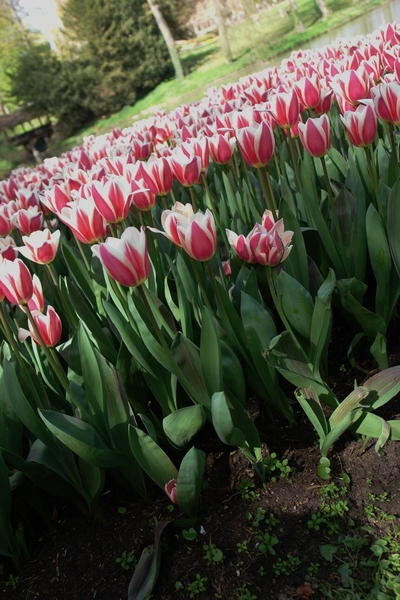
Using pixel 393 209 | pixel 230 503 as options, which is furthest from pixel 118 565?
pixel 393 209

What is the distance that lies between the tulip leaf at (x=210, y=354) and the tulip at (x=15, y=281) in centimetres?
59

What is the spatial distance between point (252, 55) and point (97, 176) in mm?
25427

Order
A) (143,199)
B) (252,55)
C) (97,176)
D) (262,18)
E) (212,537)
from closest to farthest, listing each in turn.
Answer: (212,537), (143,199), (97,176), (252,55), (262,18)

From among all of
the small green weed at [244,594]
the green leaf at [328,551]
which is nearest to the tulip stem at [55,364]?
the small green weed at [244,594]

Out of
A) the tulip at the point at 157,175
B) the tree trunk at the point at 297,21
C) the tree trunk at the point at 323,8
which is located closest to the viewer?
the tulip at the point at 157,175

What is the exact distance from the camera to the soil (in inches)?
60.0

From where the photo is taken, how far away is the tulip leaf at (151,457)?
1.62m

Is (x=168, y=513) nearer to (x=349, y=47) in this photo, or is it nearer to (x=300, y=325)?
(x=300, y=325)

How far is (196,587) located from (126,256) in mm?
975

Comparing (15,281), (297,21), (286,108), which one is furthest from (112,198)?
(297,21)

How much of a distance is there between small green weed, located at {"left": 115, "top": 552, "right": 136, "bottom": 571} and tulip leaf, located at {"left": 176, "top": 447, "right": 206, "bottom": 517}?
23cm

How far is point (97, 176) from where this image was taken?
2.75 m

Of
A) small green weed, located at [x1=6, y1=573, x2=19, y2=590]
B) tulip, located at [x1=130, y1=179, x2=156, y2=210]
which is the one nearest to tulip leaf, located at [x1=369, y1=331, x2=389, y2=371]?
tulip, located at [x1=130, y1=179, x2=156, y2=210]

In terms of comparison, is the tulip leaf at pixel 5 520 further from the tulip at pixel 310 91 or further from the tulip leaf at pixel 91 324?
the tulip at pixel 310 91
